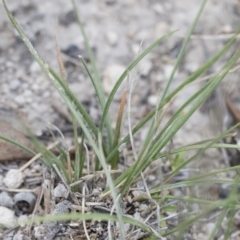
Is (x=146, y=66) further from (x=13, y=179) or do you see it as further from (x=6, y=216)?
(x=6, y=216)

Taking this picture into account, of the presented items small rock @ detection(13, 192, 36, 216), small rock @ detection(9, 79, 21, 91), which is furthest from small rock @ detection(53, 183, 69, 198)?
small rock @ detection(9, 79, 21, 91)

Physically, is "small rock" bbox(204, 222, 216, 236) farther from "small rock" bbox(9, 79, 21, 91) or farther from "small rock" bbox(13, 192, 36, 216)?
"small rock" bbox(9, 79, 21, 91)

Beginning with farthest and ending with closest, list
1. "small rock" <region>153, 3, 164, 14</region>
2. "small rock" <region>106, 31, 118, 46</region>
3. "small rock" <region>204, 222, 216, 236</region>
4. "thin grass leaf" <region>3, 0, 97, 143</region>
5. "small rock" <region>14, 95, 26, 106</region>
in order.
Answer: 1. "small rock" <region>153, 3, 164, 14</region>
2. "small rock" <region>106, 31, 118, 46</region>
3. "small rock" <region>14, 95, 26, 106</region>
4. "small rock" <region>204, 222, 216, 236</region>
5. "thin grass leaf" <region>3, 0, 97, 143</region>

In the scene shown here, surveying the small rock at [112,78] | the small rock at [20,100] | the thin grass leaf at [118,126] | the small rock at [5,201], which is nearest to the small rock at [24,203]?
the small rock at [5,201]

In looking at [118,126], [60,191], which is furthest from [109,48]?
[60,191]

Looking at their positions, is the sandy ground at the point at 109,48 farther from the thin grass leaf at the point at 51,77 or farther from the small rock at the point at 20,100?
the thin grass leaf at the point at 51,77

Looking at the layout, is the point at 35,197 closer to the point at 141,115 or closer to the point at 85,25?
the point at 141,115
